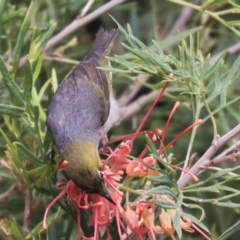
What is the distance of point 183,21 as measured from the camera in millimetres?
2918

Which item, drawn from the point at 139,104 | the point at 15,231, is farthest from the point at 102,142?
the point at 139,104

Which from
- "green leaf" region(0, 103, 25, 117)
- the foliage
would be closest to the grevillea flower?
the foliage

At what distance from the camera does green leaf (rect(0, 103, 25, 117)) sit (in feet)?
5.59

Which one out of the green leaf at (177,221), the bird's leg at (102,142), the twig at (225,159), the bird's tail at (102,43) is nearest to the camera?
the green leaf at (177,221)

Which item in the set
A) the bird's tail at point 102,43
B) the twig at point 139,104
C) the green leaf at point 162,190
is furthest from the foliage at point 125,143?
the twig at point 139,104

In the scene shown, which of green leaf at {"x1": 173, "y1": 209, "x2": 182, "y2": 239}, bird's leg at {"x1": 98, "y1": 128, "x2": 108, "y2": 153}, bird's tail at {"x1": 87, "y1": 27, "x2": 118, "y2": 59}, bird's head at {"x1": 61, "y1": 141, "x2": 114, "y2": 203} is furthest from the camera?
bird's tail at {"x1": 87, "y1": 27, "x2": 118, "y2": 59}

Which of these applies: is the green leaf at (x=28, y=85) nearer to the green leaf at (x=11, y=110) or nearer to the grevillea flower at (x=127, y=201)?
the green leaf at (x=11, y=110)

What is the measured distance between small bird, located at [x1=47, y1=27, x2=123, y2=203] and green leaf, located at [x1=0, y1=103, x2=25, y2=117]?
133mm

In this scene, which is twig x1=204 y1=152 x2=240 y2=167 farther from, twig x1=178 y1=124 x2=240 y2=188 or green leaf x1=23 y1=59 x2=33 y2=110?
green leaf x1=23 y1=59 x2=33 y2=110

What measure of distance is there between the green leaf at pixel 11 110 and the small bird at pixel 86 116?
0.13 meters

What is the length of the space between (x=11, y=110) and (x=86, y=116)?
1.53ft

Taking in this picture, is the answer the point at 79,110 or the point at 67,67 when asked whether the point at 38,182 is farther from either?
the point at 67,67

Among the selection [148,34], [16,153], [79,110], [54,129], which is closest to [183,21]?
[148,34]

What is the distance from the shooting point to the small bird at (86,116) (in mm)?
1729
